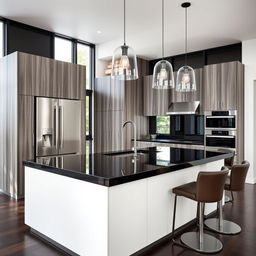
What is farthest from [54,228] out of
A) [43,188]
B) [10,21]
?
[10,21]

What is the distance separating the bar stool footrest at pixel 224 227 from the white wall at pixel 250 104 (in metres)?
2.76

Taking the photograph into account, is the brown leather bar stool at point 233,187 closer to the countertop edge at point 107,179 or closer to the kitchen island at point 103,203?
the kitchen island at point 103,203

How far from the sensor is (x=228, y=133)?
5535 millimetres

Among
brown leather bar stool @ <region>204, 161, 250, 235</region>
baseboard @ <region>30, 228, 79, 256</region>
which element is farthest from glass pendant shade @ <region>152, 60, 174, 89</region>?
baseboard @ <region>30, 228, 79, 256</region>

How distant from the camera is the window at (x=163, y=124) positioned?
7.25 metres

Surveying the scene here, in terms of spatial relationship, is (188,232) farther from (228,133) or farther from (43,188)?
(228,133)

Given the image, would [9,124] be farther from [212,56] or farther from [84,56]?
[212,56]

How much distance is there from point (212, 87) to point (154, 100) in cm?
167

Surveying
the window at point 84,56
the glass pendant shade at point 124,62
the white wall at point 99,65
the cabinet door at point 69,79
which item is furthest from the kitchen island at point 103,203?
the white wall at point 99,65

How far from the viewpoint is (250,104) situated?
5617mm

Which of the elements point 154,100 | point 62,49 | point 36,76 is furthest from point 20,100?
point 154,100

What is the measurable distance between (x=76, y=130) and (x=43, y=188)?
8.76 feet

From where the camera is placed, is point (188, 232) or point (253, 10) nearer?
point (188, 232)

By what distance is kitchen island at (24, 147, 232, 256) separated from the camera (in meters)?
2.19
